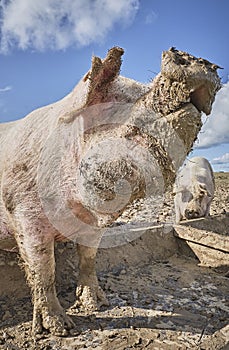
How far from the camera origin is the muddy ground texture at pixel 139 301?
9.22 ft

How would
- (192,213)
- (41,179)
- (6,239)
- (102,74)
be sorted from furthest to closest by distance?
(192,213), (6,239), (41,179), (102,74)

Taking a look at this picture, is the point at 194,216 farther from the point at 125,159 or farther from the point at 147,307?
the point at 125,159

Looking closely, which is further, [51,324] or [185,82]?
[51,324]

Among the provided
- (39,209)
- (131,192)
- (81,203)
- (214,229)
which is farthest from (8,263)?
(214,229)

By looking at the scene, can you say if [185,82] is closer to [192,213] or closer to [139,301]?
[139,301]

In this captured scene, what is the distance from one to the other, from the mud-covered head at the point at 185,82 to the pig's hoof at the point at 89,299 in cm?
222

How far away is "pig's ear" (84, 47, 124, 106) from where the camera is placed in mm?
1993

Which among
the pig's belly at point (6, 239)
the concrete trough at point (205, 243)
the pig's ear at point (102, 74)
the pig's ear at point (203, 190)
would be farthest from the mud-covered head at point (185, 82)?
the pig's ear at point (203, 190)

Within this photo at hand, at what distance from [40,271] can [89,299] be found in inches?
32.1

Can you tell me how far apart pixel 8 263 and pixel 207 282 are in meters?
2.37

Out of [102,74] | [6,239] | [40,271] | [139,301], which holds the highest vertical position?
[102,74]

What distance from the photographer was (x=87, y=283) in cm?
346

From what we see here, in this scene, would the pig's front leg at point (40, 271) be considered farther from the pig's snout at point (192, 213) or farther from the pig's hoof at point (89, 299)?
the pig's snout at point (192, 213)

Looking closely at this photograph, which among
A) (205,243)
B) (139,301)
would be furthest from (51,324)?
(205,243)
